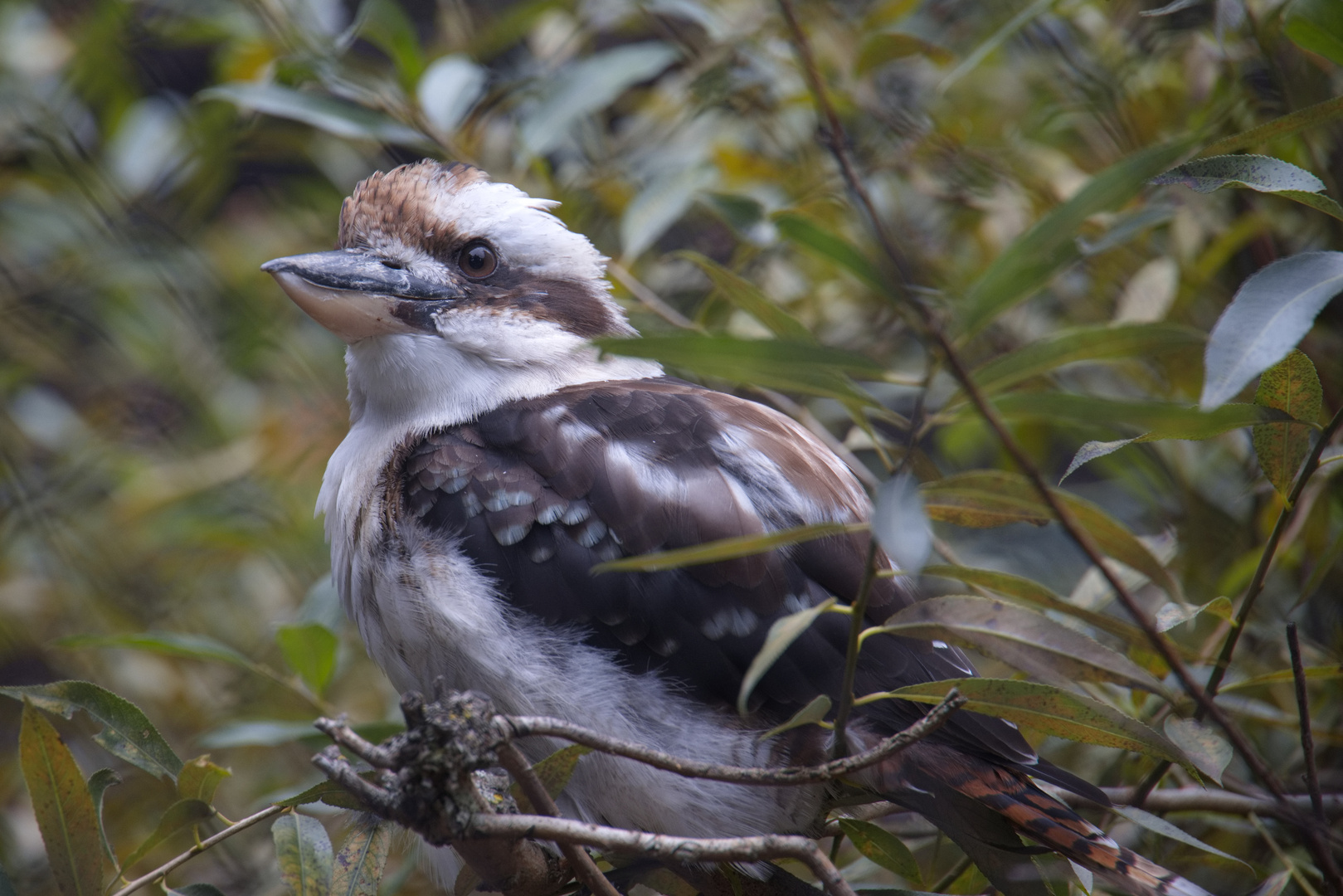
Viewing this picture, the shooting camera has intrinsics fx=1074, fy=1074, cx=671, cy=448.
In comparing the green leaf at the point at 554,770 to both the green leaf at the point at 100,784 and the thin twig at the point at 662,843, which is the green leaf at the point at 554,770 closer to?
the thin twig at the point at 662,843

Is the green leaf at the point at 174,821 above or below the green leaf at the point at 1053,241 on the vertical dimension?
below

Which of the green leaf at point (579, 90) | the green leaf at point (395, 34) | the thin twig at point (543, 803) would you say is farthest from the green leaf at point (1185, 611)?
the green leaf at point (395, 34)

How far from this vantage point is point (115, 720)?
1333 mm

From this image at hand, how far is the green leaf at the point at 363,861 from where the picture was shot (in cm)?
126

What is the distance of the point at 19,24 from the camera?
307 cm

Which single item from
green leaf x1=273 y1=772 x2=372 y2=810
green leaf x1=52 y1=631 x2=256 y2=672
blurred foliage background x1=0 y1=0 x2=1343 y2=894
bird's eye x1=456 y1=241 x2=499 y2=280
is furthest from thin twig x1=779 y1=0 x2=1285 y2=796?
green leaf x1=52 y1=631 x2=256 y2=672

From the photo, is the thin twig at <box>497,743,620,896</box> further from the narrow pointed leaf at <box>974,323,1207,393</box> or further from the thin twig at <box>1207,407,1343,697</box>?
the thin twig at <box>1207,407,1343,697</box>

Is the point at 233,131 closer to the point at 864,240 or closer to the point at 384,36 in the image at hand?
the point at 384,36

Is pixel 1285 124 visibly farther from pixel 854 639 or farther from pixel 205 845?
pixel 205 845

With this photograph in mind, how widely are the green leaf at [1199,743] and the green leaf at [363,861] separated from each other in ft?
3.08

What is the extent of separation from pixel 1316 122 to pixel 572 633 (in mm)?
1097

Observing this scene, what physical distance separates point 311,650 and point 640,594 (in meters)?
0.61

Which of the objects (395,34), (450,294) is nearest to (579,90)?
(395,34)

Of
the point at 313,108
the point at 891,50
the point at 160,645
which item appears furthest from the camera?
the point at 891,50
